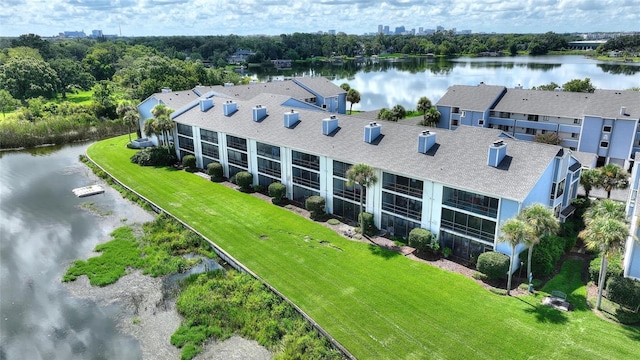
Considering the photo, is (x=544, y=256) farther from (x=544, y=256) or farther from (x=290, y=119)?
(x=290, y=119)

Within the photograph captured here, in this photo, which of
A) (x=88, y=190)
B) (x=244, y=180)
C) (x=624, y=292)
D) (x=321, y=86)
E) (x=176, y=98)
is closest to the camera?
(x=624, y=292)

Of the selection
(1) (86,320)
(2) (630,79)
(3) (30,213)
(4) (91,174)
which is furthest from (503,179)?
(2) (630,79)

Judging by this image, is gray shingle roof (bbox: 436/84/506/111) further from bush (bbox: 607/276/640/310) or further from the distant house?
bush (bbox: 607/276/640/310)

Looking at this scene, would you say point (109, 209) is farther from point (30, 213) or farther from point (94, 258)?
point (94, 258)

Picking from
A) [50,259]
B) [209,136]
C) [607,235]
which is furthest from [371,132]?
[50,259]

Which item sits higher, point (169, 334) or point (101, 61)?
point (101, 61)

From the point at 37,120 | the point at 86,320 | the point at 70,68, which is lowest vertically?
the point at 86,320
